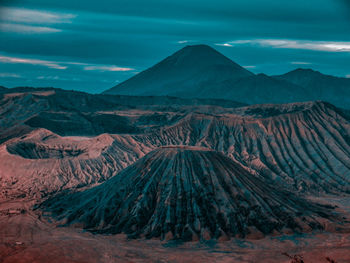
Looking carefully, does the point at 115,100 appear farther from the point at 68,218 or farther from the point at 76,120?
the point at 68,218

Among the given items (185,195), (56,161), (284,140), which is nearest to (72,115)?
(56,161)

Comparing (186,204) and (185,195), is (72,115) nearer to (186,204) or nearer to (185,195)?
(185,195)

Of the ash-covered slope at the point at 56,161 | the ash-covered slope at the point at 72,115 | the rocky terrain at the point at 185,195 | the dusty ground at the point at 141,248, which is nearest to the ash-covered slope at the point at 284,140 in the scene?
the rocky terrain at the point at 185,195

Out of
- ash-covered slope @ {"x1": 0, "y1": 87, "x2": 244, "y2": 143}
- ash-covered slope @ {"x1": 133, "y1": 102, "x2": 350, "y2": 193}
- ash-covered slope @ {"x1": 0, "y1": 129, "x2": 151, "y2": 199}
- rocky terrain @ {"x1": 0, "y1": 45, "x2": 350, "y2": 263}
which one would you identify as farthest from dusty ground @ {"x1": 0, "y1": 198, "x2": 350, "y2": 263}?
ash-covered slope @ {"x1": 0, "y1": 87, "x2": 244, "y2": 143}

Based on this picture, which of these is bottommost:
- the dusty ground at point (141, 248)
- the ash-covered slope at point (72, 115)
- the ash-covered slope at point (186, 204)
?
the dusty ground at point (141, 248)

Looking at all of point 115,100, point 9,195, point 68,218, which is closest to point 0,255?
point 68,218

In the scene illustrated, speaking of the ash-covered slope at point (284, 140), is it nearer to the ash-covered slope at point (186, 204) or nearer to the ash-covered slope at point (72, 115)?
the ash-covered slope at point (72, 115)

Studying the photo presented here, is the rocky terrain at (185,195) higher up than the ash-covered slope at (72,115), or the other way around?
the ash-covered slope at (72,115)
